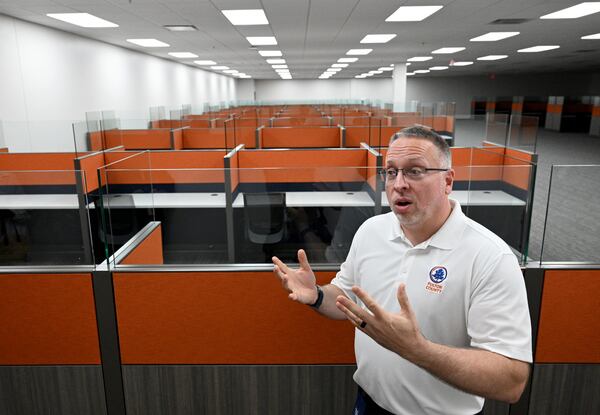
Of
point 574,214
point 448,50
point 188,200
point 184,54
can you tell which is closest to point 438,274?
point 188,200

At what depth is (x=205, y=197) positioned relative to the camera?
360 cm

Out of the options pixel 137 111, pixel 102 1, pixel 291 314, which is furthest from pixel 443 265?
pixel 137 111

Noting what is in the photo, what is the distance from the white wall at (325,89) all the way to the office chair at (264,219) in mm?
20520

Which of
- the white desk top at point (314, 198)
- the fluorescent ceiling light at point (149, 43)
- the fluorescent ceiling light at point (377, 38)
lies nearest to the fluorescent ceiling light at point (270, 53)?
the fluorescent ceiling light at point (149, 43)

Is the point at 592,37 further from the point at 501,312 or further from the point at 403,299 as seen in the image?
the point at 403,299

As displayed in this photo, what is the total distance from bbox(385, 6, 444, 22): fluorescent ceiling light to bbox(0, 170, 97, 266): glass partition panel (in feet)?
13.1

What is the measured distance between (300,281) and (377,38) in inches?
276

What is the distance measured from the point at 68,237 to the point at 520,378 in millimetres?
2334

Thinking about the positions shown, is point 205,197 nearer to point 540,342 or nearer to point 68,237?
point 68,237

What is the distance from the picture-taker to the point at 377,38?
7352mm

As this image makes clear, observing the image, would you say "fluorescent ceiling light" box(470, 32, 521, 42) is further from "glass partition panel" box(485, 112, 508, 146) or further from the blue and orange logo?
the blue and orange logo

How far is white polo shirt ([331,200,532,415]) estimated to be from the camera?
0.88 meters

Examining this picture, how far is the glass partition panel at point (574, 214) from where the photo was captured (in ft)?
10.5

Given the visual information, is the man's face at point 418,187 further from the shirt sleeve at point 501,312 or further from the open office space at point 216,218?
the open office space at point 216,218
